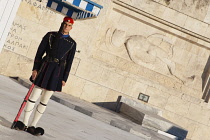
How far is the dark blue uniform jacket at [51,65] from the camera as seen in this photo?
666 centimetres

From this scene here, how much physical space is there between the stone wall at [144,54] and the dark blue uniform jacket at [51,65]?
9.82 m

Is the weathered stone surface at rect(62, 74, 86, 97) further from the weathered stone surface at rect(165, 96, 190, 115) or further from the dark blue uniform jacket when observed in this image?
the dark blue uniform jacket

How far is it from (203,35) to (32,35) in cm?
632

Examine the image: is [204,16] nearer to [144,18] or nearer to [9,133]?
[144,18]

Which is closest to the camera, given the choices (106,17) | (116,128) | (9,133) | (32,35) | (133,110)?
(9,133)

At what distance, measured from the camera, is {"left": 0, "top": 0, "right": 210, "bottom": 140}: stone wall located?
1716 cm

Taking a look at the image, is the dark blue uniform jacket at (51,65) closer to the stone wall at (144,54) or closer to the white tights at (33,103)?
the white tights at (33,103)

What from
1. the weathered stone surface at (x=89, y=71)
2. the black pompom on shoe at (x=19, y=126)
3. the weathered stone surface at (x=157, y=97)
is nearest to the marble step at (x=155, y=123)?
the weathered stone surface at (x=89, y=71)

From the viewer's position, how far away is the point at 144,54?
1841 centimetres

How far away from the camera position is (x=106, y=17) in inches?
699

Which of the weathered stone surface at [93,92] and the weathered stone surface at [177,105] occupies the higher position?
the weathered stone surface at [177,105]

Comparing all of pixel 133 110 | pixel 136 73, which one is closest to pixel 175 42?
pixel 136 73

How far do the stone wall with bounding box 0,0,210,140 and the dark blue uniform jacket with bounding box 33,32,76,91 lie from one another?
32.2 feet

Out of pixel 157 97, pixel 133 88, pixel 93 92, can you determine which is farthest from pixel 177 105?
pixel 93 92
